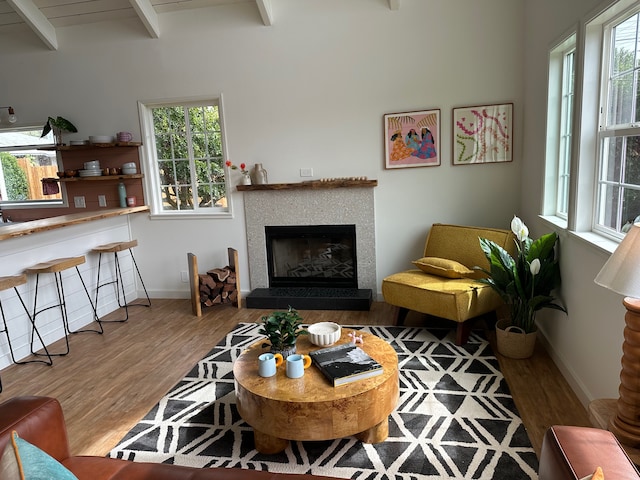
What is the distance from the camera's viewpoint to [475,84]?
3832mm

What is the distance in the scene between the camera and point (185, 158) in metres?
4.66

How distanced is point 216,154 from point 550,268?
3355 millimetres

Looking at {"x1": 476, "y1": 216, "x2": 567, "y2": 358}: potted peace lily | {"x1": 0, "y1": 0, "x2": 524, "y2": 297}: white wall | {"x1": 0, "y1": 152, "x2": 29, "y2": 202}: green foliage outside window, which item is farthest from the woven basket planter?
{"x1": 0, "y1": 152, "x2": 29, "y2": 202}: green foliage outside window

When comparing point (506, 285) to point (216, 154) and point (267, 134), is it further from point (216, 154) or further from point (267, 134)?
point (216, 154)

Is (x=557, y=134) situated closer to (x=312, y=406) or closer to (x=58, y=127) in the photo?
(x=312, y=406)

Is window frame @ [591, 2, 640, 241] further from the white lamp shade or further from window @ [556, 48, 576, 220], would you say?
the white lamp shade

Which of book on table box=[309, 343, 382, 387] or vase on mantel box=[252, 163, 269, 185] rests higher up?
vase on mantel box=[252, 163, 269, 185]

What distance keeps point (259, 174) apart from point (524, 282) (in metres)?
2.62

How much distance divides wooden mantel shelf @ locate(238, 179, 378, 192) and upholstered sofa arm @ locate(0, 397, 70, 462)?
295cm

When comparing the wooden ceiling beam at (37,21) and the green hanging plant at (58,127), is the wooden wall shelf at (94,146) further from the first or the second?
the wooden ceiling beam at (37,21)

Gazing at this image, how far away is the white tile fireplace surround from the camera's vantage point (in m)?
4.21

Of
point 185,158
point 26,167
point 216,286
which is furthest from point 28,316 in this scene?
point 26,167

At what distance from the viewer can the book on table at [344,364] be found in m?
2.05

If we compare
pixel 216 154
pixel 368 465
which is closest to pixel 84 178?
pixel 216 154
